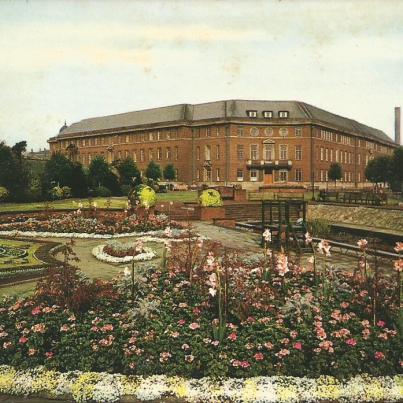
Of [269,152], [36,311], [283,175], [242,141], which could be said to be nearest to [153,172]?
[242,141]

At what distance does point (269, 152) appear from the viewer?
228ft

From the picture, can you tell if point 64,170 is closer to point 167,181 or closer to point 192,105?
point 167,181

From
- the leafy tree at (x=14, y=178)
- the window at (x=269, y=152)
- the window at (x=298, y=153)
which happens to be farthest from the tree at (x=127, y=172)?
the window at (x=298, y=153)

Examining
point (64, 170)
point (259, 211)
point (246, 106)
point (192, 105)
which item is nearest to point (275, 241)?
point (259, 211)

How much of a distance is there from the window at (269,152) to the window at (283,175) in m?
2.55

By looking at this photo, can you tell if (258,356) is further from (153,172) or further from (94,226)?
(153,172)

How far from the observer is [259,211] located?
31.5 meters

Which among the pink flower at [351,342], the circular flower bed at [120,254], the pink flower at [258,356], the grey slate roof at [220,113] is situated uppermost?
the grey slate roof at [220,113]

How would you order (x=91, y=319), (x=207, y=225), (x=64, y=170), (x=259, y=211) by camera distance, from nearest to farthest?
(x=91, y=319), (x=207, y=225), (x=259, y=211), (x=64, y=170)

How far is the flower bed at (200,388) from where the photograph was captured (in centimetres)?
565

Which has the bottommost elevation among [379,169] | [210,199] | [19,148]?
[210,199]

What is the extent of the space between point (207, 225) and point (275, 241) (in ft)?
27.9

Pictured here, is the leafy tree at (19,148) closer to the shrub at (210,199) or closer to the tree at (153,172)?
the tree at (153,172)

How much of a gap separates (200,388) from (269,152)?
→ 65484 millimetres
